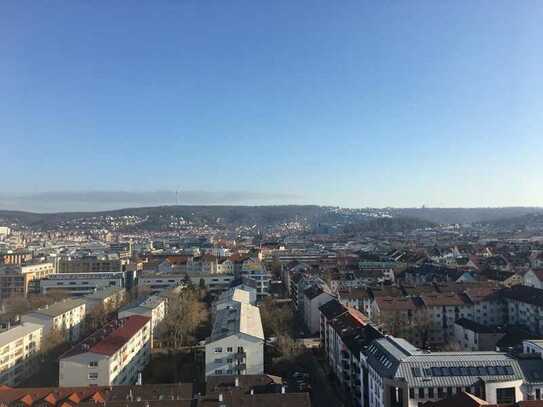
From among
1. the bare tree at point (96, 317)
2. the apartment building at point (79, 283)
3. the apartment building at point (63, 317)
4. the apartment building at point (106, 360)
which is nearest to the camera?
the apartment building at point (106, 360)

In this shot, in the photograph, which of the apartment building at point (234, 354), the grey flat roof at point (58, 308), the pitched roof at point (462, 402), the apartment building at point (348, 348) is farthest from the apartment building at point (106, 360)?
the pitched roof at point (462, 402)

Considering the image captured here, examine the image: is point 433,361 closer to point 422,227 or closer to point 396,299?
point 396,299

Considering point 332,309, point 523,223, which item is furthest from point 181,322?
point 523,223

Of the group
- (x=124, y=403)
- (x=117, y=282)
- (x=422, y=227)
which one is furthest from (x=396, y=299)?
(x=422, y=227)

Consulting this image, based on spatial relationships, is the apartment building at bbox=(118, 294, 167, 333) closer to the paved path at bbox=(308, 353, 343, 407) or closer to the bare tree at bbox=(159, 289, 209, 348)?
the bare tree at bbox=(159, 289, 209, 348)

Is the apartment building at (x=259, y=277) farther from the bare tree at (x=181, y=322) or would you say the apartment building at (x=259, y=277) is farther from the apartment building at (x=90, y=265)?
the apartment building at (x=90, y=265)

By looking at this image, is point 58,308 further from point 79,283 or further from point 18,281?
point 18,281

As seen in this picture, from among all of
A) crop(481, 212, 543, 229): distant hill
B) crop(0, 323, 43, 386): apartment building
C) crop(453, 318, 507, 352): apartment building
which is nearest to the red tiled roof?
crop(0, 323, 43, 386): apartment building
